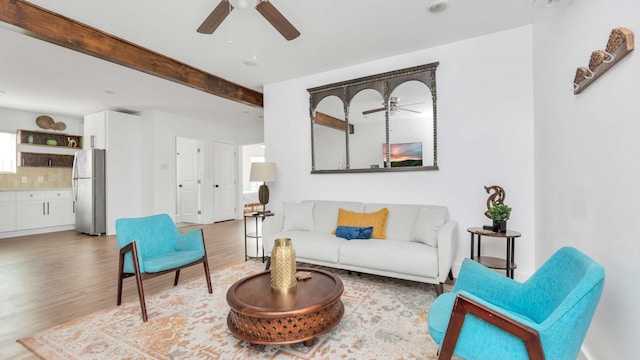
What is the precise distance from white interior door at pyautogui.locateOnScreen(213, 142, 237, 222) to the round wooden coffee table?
5814 millimetres

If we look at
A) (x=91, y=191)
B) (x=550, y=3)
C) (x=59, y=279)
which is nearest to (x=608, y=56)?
(x=550, y=3)

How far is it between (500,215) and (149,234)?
10.6 feet

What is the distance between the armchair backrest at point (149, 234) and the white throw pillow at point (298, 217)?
1.28 metres

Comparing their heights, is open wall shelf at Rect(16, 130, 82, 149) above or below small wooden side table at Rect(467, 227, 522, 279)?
above

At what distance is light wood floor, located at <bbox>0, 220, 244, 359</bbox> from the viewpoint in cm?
236

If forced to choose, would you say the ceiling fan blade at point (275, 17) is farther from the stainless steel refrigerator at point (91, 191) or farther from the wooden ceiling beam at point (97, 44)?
the stainless steel refrigerator at point (91, 191)

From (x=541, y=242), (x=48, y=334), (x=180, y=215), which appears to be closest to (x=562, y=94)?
(x=541, y=242)

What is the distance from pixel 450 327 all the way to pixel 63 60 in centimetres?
492

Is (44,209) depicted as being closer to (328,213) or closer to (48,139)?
(48,139)

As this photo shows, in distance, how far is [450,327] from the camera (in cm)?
125

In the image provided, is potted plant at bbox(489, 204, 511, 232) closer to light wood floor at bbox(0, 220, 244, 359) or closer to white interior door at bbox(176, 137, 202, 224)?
light wood floor at bbox(0, 220, 244, 359)

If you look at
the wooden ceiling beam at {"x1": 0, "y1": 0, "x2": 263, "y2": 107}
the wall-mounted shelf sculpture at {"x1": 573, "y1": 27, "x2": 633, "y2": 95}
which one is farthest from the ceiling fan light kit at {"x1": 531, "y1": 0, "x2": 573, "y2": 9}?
the wooden ceiling beam at {"x1": 0, "y1": 0, "x2": 263, "y2": 107}

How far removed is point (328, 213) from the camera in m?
3.71

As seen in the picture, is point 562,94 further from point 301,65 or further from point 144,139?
point 144,139
